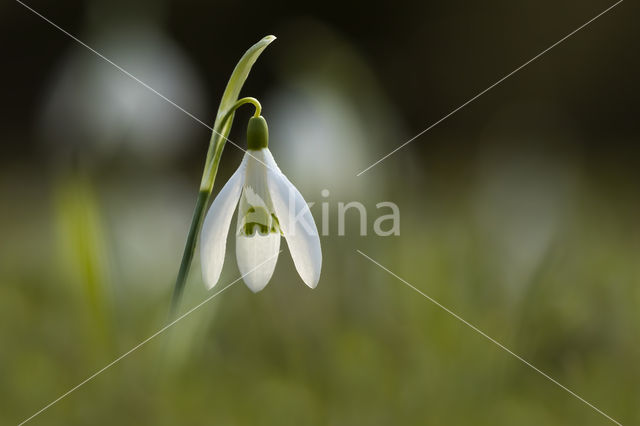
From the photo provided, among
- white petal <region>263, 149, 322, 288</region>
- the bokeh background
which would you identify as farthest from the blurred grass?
white petal <region>263, 149, 322, 288</region>

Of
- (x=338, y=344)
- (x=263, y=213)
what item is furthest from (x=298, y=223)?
(x=338, y=344)

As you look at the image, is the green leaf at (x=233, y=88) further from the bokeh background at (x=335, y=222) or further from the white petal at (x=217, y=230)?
the bokeh background at (x=335, y=222)

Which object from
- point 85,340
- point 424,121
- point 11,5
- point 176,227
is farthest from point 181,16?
point 85,340

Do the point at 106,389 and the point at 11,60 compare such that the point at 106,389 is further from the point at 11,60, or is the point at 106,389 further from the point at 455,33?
the point at 455,33

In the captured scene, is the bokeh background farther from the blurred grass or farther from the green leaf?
the green leaf

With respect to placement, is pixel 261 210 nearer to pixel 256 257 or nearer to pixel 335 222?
pixel 256 257

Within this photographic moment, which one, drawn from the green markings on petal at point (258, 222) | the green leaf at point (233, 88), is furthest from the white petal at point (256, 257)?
the green leaf at point (233, 88)
